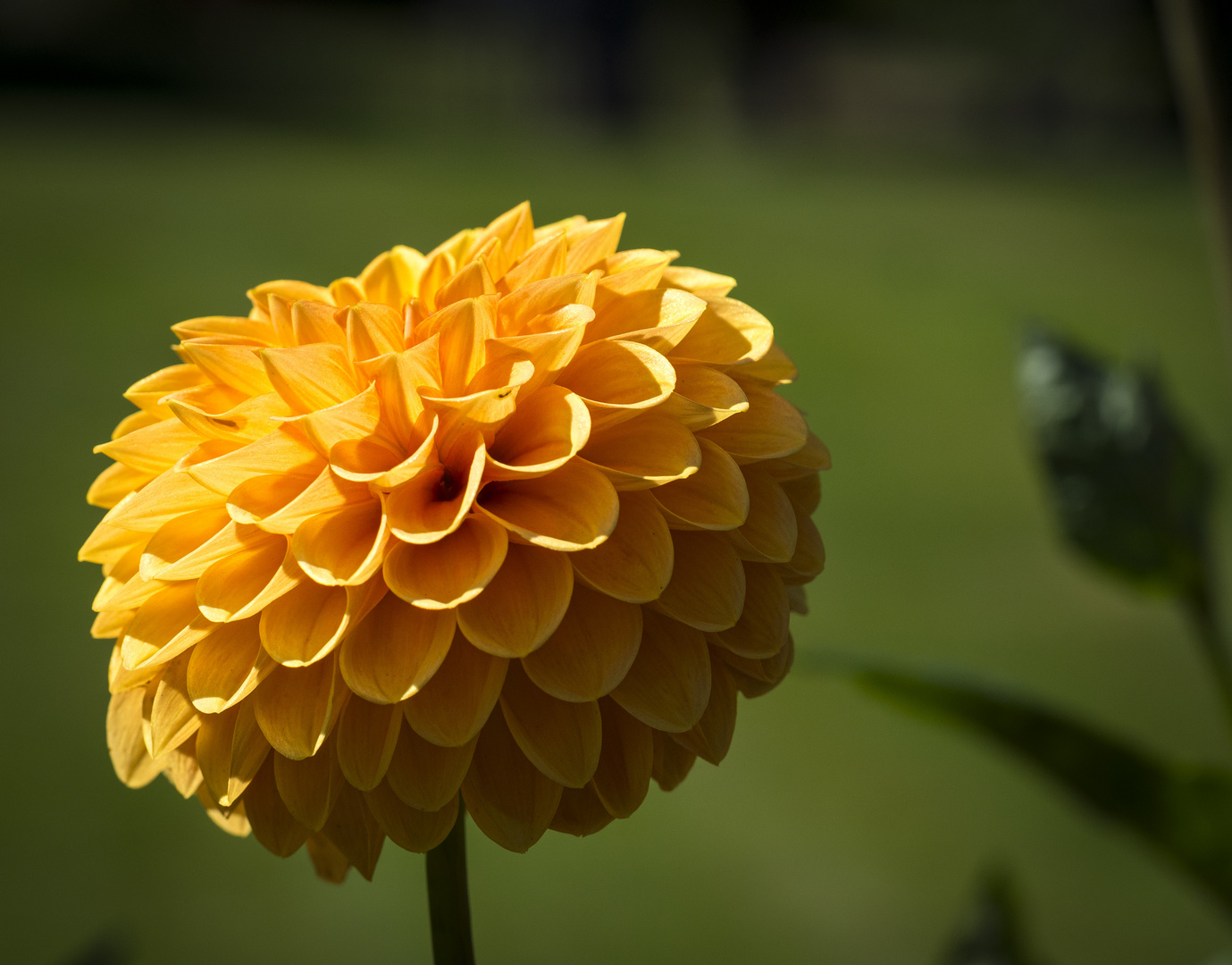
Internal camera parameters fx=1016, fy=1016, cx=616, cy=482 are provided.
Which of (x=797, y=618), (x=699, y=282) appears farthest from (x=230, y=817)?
(x=797, y=618)

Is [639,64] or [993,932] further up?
[993,932]

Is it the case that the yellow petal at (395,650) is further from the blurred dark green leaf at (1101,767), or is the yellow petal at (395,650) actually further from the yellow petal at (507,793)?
the blurred dark green leaf at (1101,767)

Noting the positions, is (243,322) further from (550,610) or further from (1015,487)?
(1015,487)

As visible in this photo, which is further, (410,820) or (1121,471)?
(1121,471)

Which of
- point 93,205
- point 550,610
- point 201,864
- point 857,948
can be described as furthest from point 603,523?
point 93,205

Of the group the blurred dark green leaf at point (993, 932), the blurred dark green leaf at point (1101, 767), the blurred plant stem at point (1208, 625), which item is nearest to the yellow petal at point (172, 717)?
the blurred dark green leaf at point (1101, 767)

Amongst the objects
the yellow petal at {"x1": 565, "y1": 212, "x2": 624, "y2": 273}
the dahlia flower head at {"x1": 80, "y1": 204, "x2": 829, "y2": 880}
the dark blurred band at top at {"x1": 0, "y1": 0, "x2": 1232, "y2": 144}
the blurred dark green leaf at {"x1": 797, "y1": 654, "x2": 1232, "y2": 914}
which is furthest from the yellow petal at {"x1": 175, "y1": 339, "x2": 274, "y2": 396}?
the dark blurred band at top at {"x1": 0, "y1": 0, "x2": 1232, "y2": 144}

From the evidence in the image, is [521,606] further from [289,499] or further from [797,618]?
[797,618]
